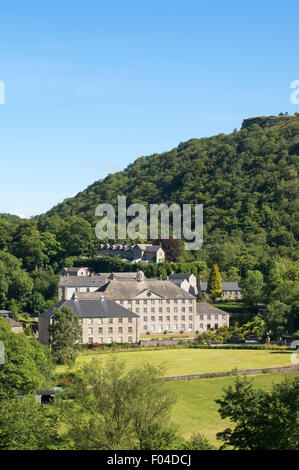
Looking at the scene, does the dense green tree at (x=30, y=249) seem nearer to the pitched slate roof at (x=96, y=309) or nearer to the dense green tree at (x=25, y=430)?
the pitched slate roof at (x=96, y=309)

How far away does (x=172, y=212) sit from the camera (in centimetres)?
15725

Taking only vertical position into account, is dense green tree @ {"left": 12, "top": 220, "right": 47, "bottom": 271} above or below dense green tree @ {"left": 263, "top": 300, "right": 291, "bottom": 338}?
above

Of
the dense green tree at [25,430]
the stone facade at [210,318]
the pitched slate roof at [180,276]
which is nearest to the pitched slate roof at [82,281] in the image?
the pitched slate roof at [180,276]

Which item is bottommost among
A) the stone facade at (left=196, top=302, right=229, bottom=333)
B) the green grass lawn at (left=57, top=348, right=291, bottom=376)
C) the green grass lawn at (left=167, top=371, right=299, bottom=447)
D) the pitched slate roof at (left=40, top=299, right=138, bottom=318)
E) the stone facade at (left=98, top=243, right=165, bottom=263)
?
the green grass lawn at (left=57, top=348, right=291, bottom=376)

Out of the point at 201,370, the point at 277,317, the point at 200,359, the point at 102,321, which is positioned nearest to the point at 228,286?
the point at 277,317

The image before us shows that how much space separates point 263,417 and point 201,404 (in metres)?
17.4

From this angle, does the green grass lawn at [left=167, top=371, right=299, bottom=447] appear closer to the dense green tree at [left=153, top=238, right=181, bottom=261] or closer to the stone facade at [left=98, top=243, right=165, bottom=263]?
the stone facade at [left=98, top=243, right=165, bottom=263]

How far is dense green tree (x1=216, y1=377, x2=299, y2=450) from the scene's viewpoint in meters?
27.6

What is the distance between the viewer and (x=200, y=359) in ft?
215

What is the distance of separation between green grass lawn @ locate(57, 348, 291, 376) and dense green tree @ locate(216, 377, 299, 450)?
27.1 m

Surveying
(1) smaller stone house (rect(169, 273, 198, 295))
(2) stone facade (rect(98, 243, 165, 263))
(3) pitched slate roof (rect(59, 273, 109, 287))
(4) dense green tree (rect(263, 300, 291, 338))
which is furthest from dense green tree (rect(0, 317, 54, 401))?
(2) stone facade (rect(98, 243, 165, 263))

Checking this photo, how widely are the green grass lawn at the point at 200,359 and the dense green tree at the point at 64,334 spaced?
1.36m

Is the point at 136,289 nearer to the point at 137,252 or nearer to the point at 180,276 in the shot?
the point at 180,276

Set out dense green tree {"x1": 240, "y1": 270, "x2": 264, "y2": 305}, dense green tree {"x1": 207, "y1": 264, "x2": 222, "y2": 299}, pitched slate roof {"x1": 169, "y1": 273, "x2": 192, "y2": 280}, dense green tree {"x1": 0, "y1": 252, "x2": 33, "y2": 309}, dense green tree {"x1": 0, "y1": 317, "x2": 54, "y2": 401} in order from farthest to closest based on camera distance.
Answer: pitched slate roof {"x1": 169, "y1": 273, "x2": 192, "y2": 280} < dense green tree {"x1": 207, "y1": 264, "x2": 222, "y2": 299} < dense green tree {"x1": 0, "y1": 252, "x2": 33, "y2": 309} < dense green tree {"x1": 240, "y1": 270, "x2": 264, "y2": 305} < dense green tree {"x1": 0, "y1": 317, "x2": 54, "y2": 401}
